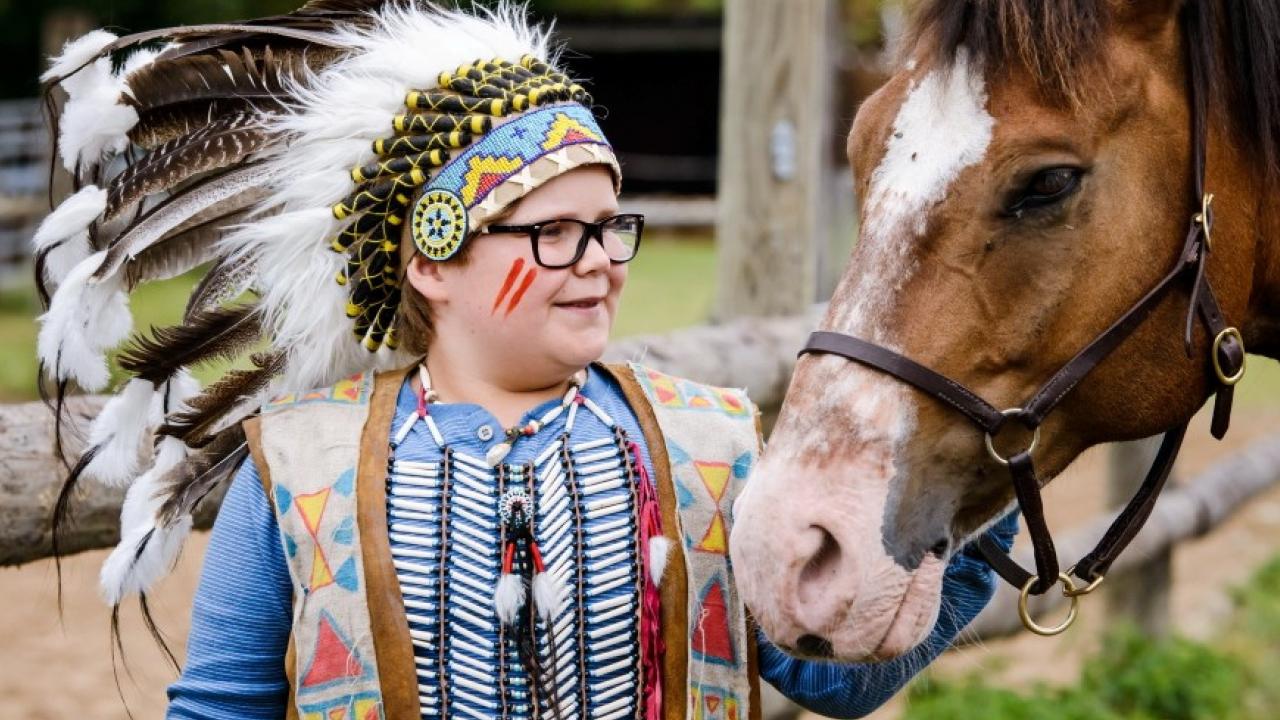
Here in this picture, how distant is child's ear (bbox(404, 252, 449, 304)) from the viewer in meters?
1.78

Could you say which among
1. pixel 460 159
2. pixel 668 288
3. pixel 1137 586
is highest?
pixel 460 159

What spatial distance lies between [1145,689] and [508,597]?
3522mm

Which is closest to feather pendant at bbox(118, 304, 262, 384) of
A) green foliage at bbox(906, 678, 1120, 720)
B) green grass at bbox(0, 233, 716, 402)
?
green foliage at bbox(906, 678, 1120, 720)

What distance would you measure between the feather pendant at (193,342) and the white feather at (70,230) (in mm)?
151

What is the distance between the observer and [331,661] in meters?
1.63

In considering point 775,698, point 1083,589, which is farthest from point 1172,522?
point 1083,589

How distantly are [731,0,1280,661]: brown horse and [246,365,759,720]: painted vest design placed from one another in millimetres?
165

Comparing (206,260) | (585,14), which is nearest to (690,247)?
(585,14)

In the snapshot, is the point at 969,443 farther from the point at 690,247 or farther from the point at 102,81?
the point at 690,247

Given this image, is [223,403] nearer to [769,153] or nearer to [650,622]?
[650,622]

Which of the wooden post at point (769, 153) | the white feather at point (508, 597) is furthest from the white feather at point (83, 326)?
the wooden post at point (769, 153)

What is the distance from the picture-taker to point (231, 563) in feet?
5.56

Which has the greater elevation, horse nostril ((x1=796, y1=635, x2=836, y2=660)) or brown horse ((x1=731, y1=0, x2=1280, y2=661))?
brown horse ((x1=731, y1=0, x2=1280, y2=661))

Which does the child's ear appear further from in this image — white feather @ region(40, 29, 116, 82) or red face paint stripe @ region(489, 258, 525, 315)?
white feather @ region(40, 29, 116, 82)
